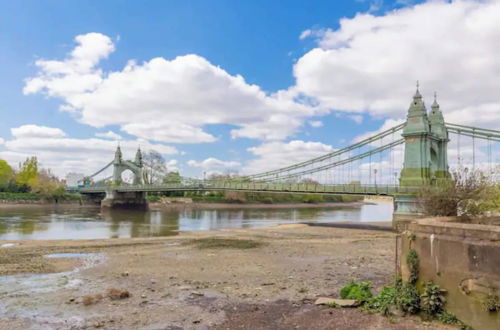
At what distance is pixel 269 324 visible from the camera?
8.89 metres

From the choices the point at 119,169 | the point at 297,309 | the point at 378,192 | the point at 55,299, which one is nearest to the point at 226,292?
the point at 297,309

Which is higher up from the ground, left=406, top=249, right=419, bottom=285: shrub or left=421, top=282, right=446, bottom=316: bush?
left=406, top=249, right=419, bottom=285: shrub

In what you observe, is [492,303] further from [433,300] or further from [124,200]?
[124,200]

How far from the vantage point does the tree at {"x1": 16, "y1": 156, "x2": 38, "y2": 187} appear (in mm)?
87994

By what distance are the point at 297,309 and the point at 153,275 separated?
6.43 meters

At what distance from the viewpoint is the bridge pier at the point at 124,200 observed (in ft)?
264

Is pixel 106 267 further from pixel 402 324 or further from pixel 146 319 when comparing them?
pixel 402 324

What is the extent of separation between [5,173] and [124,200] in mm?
30290

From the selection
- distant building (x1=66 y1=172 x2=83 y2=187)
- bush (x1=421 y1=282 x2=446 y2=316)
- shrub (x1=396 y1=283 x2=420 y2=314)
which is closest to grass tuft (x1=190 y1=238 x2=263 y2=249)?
shrub (x1=396 y1=283 x2=420 y2=314)

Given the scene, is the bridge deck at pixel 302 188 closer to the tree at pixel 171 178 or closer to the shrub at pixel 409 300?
the tree at pixel 171 178

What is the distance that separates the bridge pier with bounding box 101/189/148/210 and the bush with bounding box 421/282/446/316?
76319 millimetres

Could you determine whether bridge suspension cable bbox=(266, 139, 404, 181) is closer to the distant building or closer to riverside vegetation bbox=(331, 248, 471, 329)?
riverside vegetation bbox=(331, 248, 471, 329)

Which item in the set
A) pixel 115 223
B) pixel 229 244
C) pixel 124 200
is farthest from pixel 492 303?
pixel 124 200

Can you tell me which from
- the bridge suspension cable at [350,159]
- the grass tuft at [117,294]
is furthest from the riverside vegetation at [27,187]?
the grass tuft at [117,294]
